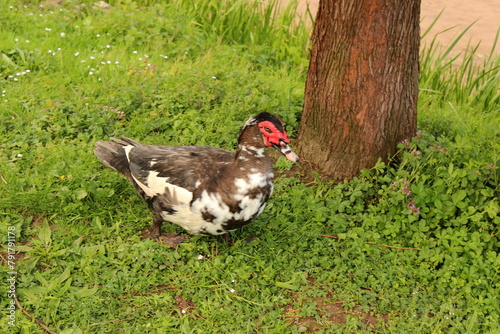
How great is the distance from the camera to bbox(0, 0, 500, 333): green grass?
3010 mm

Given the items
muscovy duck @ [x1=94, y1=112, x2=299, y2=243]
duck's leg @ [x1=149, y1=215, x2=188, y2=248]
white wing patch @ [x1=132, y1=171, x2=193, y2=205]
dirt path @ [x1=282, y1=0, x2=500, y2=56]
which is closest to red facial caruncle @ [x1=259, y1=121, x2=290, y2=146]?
muscovy duck @ [x1=94, y1=112, x2=299, y2=243]

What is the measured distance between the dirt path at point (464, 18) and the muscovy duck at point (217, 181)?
14.0ft

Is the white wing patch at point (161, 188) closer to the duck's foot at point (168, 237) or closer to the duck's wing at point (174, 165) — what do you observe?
the duck's wing at point (174, 165)

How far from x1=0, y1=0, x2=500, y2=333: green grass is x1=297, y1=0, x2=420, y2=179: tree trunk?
193 mm

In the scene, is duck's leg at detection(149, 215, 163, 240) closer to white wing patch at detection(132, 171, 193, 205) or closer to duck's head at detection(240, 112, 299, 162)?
white wing patch at detection(132, 171, 193, 205)

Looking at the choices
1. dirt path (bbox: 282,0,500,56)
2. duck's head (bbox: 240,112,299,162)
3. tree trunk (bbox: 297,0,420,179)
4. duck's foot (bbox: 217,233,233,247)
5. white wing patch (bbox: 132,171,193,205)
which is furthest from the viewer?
dirt path (bbox: 282,0,500,56)

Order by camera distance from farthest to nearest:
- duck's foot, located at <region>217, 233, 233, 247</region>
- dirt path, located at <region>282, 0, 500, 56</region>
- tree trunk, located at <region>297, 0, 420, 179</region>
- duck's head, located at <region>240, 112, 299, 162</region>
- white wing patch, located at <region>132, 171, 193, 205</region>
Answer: dirt path, located at <region>282, 0, 500, 56</region> → duck's foot, located at <region>217, 233, 233, 247</region> → tree trunk, located at <region>297, 0, 420, 179</region> → white wing patch, located at <region>132, 171, 193, 205</region> → duck's head, located at <region>240, 112, 299, 162</region>

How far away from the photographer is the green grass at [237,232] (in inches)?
118

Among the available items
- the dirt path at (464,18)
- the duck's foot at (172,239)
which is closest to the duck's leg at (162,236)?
the duck's foot at (172,239)

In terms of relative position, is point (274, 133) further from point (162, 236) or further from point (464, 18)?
point (464, 18)

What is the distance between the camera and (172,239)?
345 centimetres

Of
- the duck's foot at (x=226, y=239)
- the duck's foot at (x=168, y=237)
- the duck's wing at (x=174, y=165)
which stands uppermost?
the duck's wing at (x=174, y=165)

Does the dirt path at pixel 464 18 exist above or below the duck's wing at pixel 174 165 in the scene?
above

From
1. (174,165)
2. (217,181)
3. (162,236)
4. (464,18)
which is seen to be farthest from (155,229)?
(464,18)
